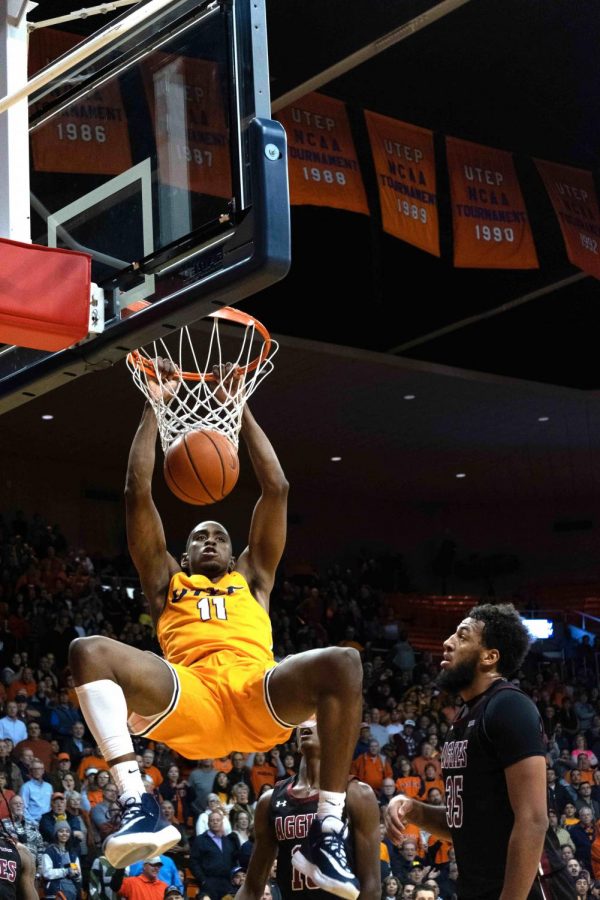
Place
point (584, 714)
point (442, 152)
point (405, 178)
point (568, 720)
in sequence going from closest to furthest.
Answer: point (405, 178) → point (442, 152) → point (568, 720) → point (584, 714)

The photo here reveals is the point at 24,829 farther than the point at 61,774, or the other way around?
the point at 61,774

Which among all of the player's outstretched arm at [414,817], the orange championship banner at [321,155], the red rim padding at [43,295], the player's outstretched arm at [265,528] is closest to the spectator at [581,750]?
the orange championship banner at [321,155]

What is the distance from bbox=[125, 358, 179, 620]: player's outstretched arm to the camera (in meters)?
5.56

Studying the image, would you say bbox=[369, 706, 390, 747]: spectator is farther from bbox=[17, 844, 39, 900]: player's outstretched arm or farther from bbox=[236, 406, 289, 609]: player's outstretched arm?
bbox=[236, 406, 289, 609]: player's outstretched arm

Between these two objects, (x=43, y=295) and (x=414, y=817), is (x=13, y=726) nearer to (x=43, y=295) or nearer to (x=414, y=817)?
(x=414, y=817)

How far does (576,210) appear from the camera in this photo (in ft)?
44.7

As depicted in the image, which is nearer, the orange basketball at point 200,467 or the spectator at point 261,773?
the orange basketball at point 200,467

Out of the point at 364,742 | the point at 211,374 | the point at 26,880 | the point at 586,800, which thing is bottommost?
the point at 586,800

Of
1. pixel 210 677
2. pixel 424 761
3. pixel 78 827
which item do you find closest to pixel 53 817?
pixel 78 827

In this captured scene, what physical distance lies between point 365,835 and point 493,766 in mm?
2970

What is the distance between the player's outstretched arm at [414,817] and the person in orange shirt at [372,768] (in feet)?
29.0

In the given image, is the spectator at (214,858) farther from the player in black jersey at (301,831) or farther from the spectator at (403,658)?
the spectator at (403,658)

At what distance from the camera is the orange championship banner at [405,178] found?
11953 mm

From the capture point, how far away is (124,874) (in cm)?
973
